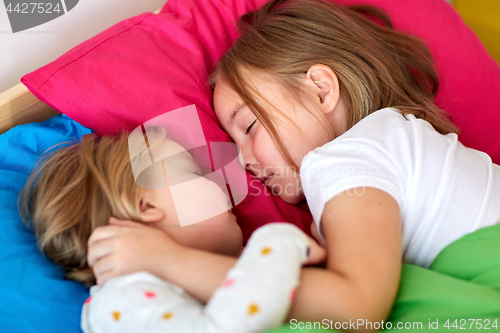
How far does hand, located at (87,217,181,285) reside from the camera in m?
0.64

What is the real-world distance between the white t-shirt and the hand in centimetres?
29

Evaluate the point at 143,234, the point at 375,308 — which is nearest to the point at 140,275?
the point at 143,234

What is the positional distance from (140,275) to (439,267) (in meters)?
0.54

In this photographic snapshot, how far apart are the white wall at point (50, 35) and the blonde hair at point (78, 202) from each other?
446 mm

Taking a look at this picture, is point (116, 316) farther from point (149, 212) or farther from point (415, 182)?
point (415, 182)

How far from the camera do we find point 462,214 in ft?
2.46

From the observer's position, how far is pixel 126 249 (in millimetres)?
653

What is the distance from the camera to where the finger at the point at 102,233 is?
67 cm

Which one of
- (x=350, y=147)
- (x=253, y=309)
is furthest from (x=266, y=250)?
(x=350, y=147)

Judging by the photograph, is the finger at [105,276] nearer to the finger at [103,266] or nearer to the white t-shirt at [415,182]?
the finger at [103,266]

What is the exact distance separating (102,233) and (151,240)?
0.09m

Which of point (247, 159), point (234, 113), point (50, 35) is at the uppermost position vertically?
point (50, 35)

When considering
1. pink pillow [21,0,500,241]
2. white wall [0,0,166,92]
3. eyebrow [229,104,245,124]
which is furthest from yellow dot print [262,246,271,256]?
white wall [0,0,166,92]

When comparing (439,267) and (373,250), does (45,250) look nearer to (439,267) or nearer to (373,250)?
(373,250)
